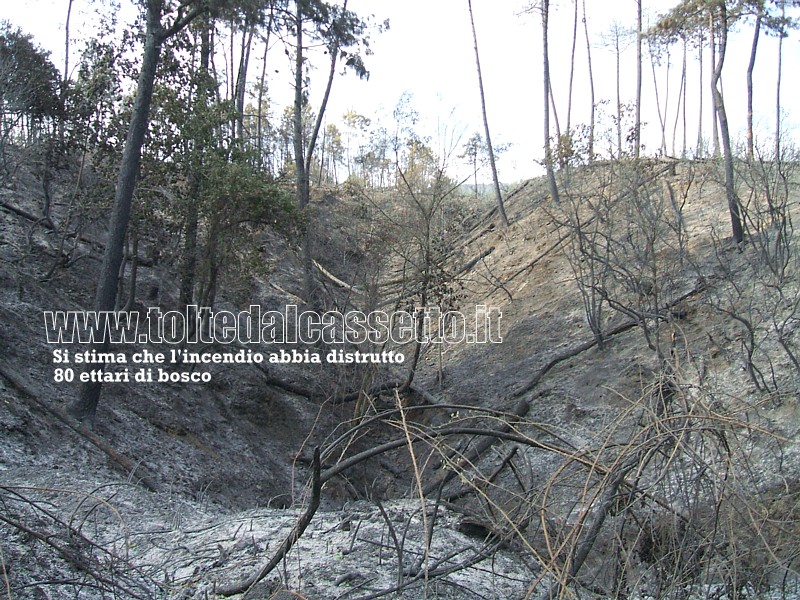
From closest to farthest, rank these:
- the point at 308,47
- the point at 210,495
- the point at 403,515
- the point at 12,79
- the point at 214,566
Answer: the point at 214,566
the point at 403,515
the point at 210,495
the point at 12,79
the point at 308,47

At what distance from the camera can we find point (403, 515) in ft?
14.9

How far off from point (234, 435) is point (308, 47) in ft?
26.4

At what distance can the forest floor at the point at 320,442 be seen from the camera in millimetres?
3387

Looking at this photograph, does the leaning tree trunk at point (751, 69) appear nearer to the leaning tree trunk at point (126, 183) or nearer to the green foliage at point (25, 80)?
the leaning tree trunk at point (126, 183)

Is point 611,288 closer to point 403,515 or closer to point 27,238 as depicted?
point 403,515

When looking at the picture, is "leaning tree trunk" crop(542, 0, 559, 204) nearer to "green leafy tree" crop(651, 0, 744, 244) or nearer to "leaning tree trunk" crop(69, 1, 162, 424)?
"green leafy tree" crop(651, 0, 744, 244)

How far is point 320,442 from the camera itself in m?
10.3

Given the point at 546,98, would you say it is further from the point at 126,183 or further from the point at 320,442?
the point at 126,183

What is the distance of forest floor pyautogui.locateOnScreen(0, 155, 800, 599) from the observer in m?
3.39

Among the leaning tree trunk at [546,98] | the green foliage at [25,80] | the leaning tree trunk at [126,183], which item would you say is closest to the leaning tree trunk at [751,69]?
the leaning tree trunk at [546,98]

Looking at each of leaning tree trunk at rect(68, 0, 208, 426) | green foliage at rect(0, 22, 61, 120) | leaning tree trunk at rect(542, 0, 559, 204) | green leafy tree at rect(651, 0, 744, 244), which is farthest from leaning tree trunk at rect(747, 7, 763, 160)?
green foliage at rect(0, 22, 61, 120)

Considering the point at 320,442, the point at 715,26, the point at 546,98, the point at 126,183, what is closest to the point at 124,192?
the point at 126,183

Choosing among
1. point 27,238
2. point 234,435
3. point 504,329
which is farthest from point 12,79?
point 504,329

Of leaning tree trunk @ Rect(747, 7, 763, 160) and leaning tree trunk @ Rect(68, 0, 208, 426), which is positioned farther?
leaning tree trunk @ Rect(747, 7, 763, 160)
